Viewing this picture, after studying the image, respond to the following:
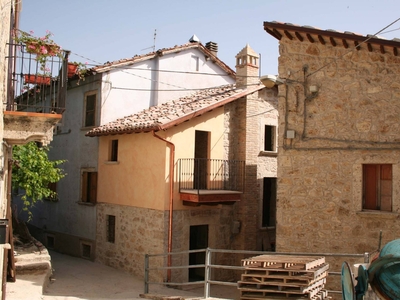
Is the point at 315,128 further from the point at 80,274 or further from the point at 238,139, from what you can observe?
the point at 80,274

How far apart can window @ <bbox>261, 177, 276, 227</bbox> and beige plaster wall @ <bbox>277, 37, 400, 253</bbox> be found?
555 cm

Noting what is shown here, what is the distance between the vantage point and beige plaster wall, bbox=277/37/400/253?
9.62 m

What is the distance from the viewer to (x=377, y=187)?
982cm

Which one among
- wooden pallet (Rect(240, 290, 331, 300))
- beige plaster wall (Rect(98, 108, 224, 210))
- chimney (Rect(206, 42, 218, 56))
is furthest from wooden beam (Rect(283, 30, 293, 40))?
chimney (Rect(206, 42, 218, 56))

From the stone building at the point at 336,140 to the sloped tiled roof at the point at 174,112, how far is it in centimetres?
347

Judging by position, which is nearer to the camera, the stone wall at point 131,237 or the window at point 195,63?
the stone wall at point 131,237

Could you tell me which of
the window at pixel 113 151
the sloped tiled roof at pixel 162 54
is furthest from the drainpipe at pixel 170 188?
the sloped tiled roof at pixel 162 54

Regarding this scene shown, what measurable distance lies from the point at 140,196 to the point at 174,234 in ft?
5.51

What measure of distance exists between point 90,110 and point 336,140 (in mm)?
9336

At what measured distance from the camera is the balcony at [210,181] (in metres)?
13.2

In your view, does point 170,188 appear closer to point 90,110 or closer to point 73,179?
point 90,110

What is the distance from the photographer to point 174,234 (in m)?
13.3

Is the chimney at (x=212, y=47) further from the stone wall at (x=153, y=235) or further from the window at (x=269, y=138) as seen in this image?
the stone wall at (x=153, y=235)

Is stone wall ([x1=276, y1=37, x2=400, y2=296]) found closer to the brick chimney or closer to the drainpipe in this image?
the drainpipe
